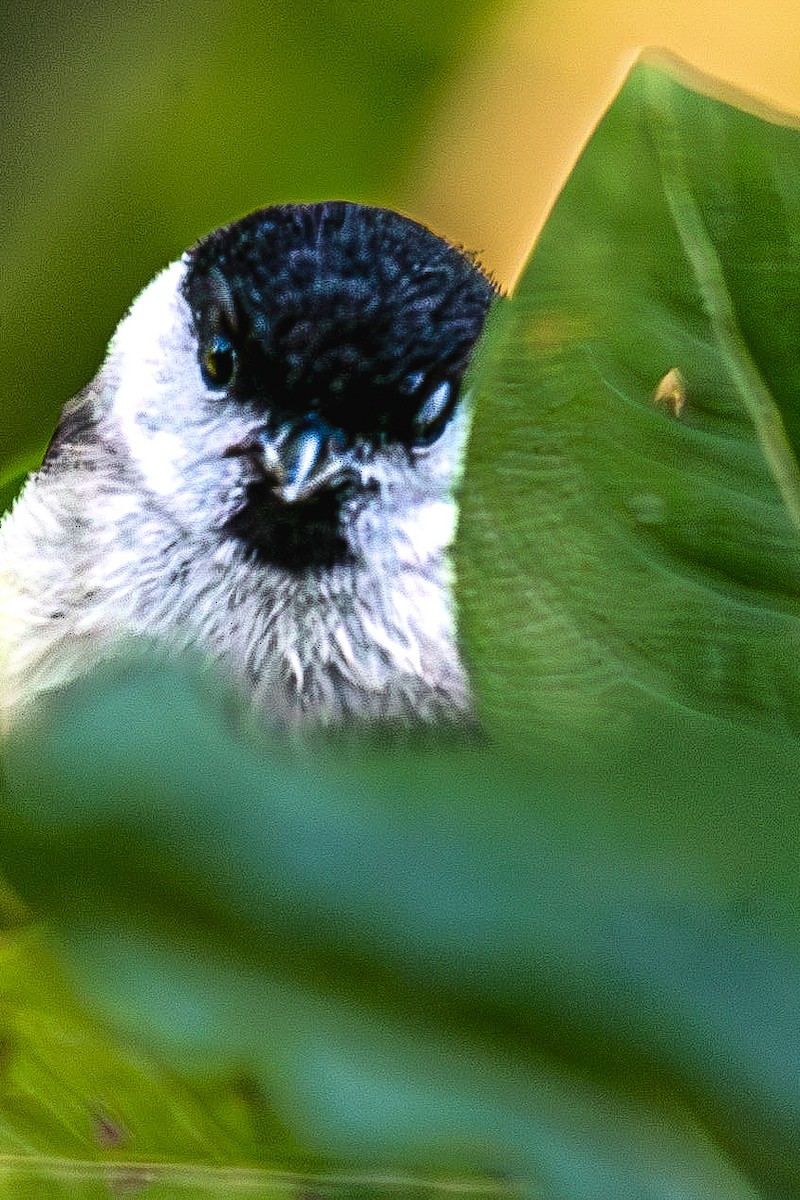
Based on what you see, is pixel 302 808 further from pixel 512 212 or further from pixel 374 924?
pixel 512 212

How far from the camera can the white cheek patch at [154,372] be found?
0.85 meters

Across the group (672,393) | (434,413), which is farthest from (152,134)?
(672,393)

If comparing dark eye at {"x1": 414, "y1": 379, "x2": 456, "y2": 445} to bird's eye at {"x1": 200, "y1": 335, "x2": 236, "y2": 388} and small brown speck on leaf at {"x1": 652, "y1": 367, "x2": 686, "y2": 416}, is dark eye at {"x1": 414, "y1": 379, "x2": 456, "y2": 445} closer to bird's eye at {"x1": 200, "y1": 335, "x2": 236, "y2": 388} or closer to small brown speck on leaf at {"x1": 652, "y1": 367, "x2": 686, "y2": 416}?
bird's eye at {"x1": 200, "y1": 335, "x2": 236, "y2": 388}

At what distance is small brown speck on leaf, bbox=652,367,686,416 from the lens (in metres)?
0.20

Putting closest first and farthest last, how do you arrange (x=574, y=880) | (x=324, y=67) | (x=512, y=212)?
1. (x=574, y=880)
2. (x=324, y=67)
3. (x=512, y=212)

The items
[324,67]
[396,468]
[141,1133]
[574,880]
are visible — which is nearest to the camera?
[574,880]

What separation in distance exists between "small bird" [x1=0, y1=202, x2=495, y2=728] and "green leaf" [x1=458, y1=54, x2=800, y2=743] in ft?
1.66

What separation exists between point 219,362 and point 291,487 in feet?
0.37

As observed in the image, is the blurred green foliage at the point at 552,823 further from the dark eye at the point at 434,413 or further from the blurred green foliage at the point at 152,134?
the blurred green foliage at the point at 152,134

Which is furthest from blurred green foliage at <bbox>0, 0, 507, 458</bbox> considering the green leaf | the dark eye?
the green leaf

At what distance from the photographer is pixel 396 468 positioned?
0.80 meters

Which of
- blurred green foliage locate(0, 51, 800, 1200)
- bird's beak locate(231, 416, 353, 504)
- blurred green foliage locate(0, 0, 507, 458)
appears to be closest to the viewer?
blurred green foliage locate(0, 51, 800, 1200)

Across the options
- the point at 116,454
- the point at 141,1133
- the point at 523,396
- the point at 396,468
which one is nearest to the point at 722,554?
the point at 523,396

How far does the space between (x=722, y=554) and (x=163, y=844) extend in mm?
90
